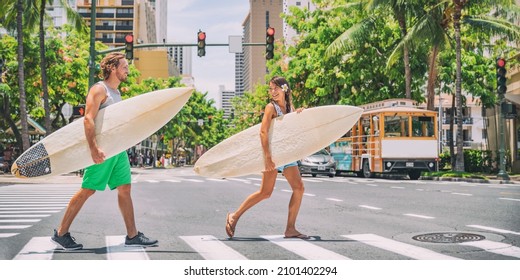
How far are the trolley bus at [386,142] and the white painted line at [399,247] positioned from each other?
545 millimetres

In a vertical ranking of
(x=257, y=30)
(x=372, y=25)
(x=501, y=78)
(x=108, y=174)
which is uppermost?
(x=372, y=25)

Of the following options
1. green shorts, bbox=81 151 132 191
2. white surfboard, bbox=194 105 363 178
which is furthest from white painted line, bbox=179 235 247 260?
white surfboard, bbox=194 105 363 178

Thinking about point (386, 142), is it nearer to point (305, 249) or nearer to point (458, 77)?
point (305, 249)

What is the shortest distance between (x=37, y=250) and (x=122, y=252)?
587 mm

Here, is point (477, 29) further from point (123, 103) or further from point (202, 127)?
point (123, 103)

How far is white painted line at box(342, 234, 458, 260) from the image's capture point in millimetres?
3312

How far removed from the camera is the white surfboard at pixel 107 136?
2477mm

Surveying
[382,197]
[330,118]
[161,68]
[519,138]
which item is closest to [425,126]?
[382,197]

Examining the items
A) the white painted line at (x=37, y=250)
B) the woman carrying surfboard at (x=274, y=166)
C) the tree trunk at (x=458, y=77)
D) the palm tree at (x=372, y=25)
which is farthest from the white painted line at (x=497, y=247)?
the palm tree at (x=372, y=25)

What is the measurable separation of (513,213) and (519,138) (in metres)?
19.0

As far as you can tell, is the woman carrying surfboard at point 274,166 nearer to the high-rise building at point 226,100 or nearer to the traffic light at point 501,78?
the high-rise building at point 226,100

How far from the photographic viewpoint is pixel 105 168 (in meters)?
3.15

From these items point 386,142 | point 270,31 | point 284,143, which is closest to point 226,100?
point 270,31

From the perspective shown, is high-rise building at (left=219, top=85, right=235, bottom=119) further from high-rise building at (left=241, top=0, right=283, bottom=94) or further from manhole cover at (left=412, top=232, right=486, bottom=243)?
manhole cover at (left=412, top=232, right=486, bottom=243)
